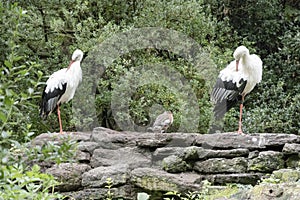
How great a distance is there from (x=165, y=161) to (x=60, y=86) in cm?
206

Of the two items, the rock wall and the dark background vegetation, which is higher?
the dark background vegetation

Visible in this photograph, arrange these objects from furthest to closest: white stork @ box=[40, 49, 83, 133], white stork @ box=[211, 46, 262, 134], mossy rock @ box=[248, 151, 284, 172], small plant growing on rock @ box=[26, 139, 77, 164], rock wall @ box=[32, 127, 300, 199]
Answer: white stork @ box=[40, 49, 83, 133], white stork @ box=[211, 46, 262, 134], mossy rock @ box=[248, 151, 284, 172], rock wall @ box=[32, 127, 300, 199], small plant growing on rock @ box=[26, 139, 77, 164]

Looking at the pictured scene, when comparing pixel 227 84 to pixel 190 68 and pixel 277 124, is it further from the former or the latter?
pixel 277 124

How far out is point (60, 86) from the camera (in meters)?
8.12

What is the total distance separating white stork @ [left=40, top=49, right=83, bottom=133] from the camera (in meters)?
8.11

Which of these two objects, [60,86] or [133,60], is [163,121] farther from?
[133,60]

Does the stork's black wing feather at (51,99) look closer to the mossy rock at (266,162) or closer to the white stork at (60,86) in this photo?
the white stork at (60,86)

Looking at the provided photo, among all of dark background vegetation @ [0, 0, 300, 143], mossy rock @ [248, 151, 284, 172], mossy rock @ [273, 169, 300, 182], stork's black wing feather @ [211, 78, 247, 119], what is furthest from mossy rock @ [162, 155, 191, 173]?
dark background vegetation @ [0, 0, 300, 143]

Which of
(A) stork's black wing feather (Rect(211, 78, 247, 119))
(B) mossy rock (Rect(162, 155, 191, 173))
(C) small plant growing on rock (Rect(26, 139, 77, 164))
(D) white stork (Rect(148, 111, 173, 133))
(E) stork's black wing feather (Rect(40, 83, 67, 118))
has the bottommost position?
(B) mossy rock (Rect(162, 155, 191, 173))

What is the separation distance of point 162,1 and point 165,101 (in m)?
1.91

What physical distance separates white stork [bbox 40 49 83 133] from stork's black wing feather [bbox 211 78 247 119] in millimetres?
2010

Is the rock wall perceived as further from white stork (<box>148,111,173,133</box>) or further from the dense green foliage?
the dense green foliage

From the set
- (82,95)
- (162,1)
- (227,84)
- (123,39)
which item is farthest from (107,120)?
(227,84)

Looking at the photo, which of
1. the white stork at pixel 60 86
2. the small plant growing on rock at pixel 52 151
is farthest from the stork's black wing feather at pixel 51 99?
the small plant growing on rock at pixel 52 151
